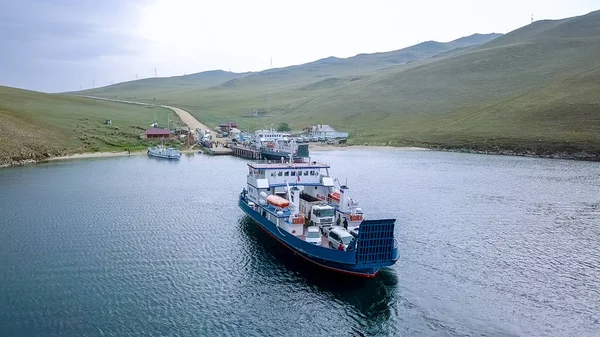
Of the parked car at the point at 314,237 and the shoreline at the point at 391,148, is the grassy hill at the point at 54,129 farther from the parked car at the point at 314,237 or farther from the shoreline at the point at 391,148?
the parked car at the point at 314,237

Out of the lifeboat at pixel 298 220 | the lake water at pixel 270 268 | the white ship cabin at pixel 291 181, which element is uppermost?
the white ship cabin at pixel 291 181

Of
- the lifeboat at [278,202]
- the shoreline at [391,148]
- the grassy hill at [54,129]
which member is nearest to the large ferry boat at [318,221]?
the lifeboat at [278,202]

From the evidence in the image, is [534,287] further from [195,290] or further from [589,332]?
[195,290]

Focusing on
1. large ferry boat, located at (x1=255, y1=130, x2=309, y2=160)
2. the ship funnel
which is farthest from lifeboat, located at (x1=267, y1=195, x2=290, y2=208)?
large ferry boat, located at (x1=255, y1=130, x2=309, y2=160)

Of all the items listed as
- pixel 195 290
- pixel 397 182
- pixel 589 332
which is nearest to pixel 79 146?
pixel 397 182

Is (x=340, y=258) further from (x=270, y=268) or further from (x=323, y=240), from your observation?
(x=270, y=268)

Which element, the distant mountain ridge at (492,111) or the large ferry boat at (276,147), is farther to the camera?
the distant mountain ridge at (492,111)
